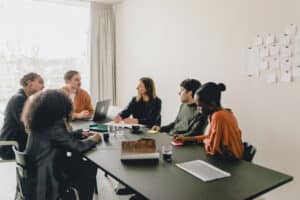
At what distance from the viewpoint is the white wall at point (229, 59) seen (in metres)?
2.52

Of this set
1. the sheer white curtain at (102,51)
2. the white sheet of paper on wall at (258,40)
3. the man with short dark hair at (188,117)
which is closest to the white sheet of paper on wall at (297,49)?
the white sheet of paper on wall at (258,40)

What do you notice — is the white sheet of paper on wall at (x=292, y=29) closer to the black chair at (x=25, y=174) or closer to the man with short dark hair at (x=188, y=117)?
the man with short dark hair at (x=188, y=117)

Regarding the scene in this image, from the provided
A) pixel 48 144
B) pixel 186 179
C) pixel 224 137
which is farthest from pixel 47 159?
pixel 224 137

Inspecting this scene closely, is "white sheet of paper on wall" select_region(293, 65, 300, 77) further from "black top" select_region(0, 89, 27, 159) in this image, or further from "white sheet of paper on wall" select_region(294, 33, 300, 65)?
"black top" select_region(0, 89, 27, 159)

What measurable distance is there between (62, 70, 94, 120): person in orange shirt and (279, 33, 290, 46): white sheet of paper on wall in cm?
232

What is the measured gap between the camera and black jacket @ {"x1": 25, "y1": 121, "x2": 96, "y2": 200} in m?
1.82

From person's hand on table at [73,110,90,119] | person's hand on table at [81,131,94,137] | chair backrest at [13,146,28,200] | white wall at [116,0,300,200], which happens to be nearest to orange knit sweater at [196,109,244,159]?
white wall at [116,0,300,200]

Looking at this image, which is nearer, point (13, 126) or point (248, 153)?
point (248, 153)

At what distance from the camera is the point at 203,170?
5.53 ft

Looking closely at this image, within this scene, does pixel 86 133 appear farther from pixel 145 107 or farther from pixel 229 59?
pixel 229 59

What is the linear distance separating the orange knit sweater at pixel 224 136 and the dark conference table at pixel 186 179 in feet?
0.30

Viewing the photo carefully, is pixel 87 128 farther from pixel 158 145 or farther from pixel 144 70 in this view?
pixel 144 70

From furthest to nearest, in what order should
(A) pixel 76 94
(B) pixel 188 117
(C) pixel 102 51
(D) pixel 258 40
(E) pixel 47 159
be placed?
(C) pixel 102 51 → (A) pixel 76 94 → (B) pixel 188 117 → (D) pixel 258 40 → (E) pixel 47 159

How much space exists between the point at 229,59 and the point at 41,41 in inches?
127
